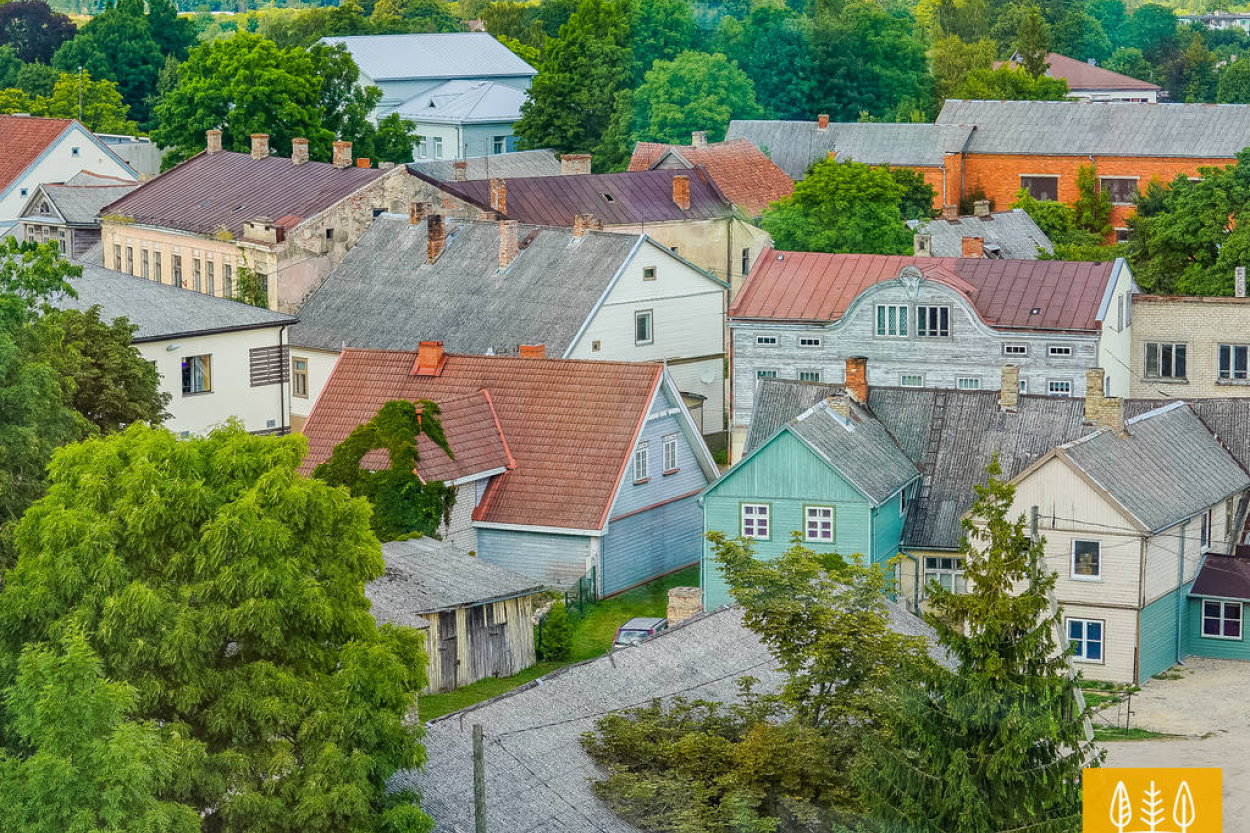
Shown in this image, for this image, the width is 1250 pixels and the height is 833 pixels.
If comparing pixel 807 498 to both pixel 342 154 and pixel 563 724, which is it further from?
pixel 342 154

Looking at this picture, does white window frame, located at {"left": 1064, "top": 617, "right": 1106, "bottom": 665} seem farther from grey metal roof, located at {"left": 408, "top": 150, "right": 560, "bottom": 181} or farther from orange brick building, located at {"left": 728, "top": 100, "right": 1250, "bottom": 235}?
orange brick building, located at {"left": 728, "top": 100, "right": 1250, "bottom": 235}

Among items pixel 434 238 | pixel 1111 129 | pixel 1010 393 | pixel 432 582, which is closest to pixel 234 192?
pixel 434 238

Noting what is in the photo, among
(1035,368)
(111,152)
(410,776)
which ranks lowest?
(410,776)

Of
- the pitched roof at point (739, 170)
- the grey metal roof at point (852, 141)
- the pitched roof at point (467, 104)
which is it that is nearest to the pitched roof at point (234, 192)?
the pitched roof at point (739, 170)

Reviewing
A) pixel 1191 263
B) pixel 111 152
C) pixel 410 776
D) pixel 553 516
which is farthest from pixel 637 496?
pixel 111 152

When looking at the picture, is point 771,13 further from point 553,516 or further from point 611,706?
point 611,706

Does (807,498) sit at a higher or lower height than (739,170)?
lower
